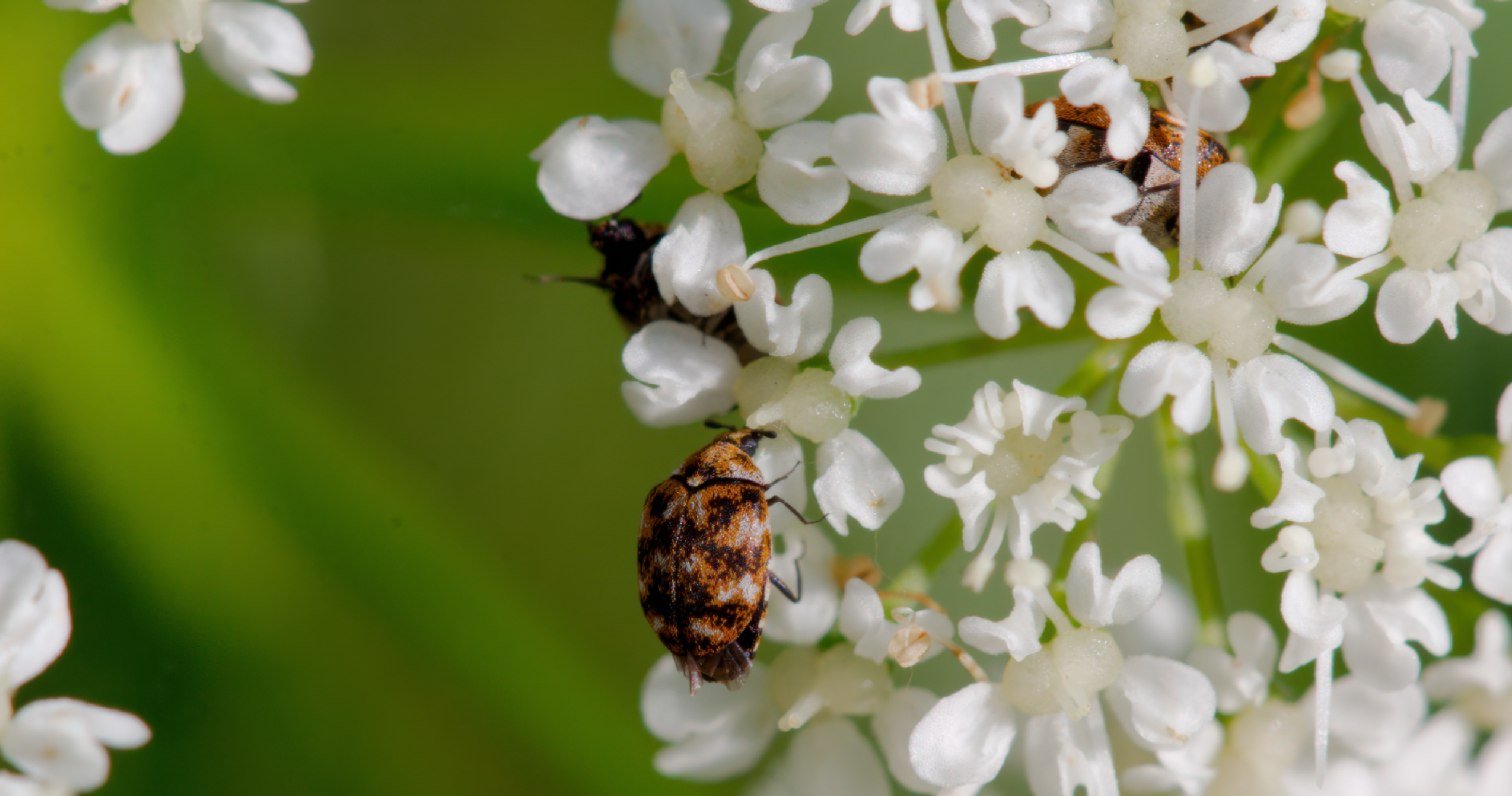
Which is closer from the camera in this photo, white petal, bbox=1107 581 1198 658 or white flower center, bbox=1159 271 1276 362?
white flower center, bbox=1159 271 1276 362

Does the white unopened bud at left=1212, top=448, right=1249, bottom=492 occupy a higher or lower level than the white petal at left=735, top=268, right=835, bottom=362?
lower

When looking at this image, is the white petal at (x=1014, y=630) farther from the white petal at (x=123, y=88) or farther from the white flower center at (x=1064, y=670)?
the white petal at (x=123, y=88)

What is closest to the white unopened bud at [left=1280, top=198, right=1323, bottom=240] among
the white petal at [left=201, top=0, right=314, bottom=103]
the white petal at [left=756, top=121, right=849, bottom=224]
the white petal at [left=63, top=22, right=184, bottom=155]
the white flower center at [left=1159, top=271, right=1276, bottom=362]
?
the white flower center at [left=1159, top=271, right=1276, bottom=362]

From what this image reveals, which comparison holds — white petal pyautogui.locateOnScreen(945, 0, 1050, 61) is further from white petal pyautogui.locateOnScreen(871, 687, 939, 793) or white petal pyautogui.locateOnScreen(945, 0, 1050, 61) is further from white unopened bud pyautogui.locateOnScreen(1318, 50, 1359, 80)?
white petal pyautogui.locateOnScreen(871, 687, 939, 793)

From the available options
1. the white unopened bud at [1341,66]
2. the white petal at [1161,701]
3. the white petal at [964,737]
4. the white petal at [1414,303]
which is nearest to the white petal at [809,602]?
the white petal at [964,737]

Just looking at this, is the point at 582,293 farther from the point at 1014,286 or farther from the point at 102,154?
the point at 1014,286
